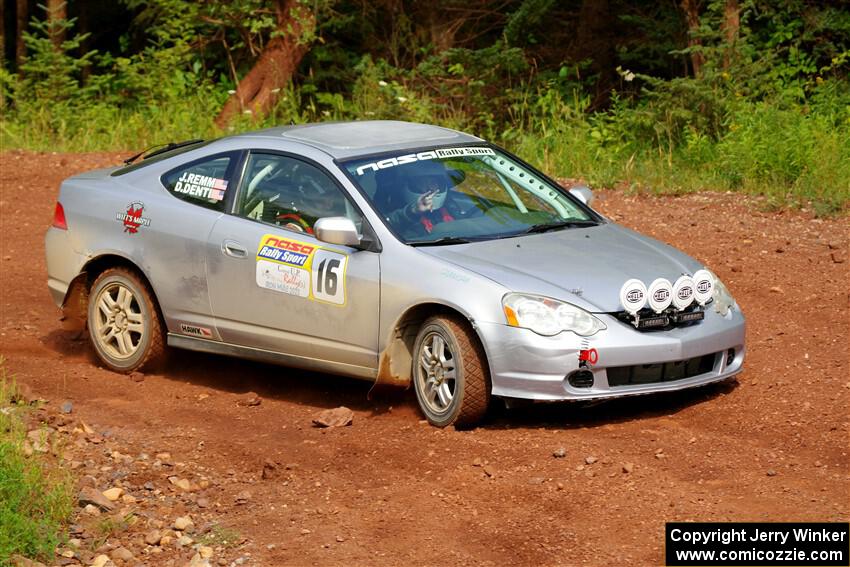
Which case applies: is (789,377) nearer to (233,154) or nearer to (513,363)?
(513,363)

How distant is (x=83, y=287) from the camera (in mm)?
8648

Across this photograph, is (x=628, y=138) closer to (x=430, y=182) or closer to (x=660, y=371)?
(x=430, y=182)

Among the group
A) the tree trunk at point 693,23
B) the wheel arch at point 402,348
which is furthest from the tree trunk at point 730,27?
the wheel arch at point 402,348

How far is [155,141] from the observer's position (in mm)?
15672

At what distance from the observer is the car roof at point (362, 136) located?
25.4ft

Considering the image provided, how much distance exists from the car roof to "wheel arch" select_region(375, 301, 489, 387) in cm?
111

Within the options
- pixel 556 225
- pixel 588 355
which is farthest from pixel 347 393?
pixel 588 355

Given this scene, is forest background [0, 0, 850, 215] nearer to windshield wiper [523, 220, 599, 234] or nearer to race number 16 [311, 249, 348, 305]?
windshield wiper [523, 220, 599, 234]

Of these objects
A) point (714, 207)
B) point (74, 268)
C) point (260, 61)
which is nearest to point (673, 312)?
point (74, 268)

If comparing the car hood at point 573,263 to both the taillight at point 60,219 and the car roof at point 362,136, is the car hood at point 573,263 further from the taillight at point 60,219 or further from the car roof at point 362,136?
the taillight at point 60,219

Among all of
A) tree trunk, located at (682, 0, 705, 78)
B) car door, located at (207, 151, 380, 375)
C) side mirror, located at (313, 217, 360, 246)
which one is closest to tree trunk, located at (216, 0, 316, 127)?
tree trunk, located at (682, 0, 705, 78)

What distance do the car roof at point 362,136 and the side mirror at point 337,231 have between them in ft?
2.05

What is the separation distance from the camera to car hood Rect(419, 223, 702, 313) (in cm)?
671

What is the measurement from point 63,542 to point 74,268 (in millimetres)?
3387
